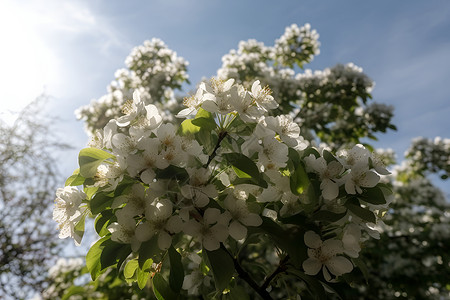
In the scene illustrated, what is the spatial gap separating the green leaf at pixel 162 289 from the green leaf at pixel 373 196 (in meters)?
0.58

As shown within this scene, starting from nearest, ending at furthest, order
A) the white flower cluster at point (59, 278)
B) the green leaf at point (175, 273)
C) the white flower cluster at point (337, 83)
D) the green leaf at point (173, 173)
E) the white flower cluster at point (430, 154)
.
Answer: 1. the green leaf at point (173, 173)
2. the green leaf at point (175, 273)
3. the white flower cluster at point (59, 278)
4. the white flower cluster at point (337, 83)
5. the white flower cluster at point (430, 154)

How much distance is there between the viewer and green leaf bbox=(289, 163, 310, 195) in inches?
36.1

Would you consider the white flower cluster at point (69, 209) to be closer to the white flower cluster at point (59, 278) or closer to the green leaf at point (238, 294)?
the green leaf at point (238, 294)

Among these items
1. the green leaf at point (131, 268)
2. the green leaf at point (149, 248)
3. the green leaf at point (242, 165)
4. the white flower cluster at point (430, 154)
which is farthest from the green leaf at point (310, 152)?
the white flower cluster at point (430, 154)

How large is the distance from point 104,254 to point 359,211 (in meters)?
0.67

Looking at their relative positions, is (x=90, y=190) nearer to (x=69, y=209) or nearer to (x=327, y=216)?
(x=69, y=209)

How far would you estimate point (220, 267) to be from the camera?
917mm

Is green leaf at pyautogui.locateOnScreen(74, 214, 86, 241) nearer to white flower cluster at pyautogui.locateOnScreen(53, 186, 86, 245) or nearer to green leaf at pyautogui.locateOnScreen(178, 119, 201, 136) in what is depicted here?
white flower cluster at pyautogui.locateOnScreen(53, 186, 86, 245)

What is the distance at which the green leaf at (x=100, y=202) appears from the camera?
0.92m

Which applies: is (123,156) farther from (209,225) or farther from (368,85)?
(368,85)

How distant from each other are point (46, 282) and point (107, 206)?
8.29 ft

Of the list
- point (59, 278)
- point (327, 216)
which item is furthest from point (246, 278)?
point (59, 278)

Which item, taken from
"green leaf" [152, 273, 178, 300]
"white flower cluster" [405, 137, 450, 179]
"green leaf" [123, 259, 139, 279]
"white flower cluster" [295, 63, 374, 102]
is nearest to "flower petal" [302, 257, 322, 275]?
"green leaf" [152, 273, 178, 300]

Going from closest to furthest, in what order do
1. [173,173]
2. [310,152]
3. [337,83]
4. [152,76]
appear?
1. [173,173]
2. [310,152]
3. [337,83]
4. [152,76]
